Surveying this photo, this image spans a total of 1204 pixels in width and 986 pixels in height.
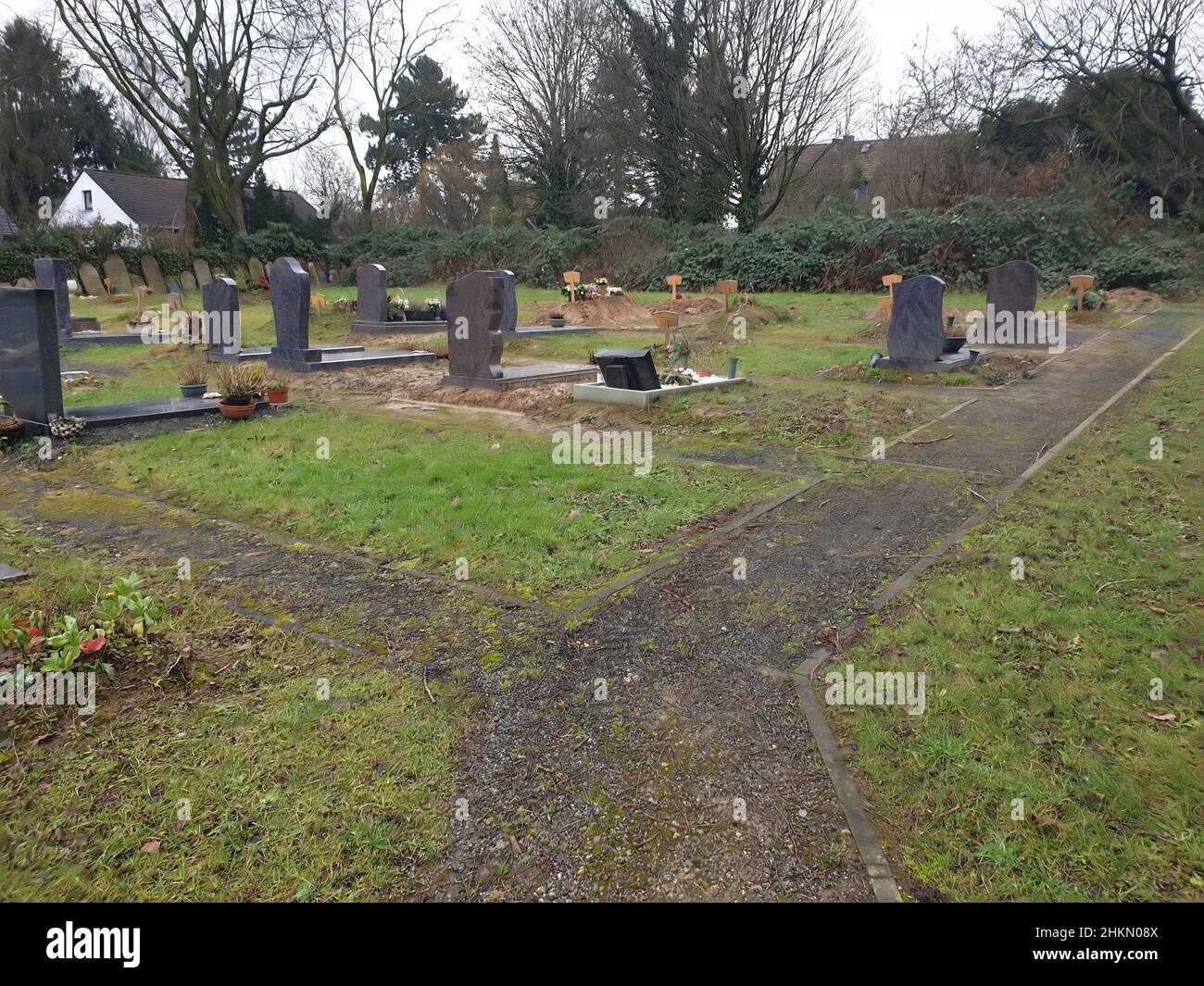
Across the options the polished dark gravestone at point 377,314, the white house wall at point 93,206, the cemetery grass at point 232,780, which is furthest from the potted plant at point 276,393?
the white house wall at point 93,206

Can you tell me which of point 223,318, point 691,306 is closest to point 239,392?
point 223,318

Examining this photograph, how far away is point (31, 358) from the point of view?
8.80m

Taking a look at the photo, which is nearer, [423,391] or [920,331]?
[423,391]

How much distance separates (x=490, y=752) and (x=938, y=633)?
2383mm

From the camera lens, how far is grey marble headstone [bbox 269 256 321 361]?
13922 millimetres

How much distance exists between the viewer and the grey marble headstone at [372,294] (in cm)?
1936

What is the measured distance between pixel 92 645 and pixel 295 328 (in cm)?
1176

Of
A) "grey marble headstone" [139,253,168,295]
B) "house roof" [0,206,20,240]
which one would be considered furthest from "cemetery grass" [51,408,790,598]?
"house roof" [0,206,20,240]

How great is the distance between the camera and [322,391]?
40.7ft

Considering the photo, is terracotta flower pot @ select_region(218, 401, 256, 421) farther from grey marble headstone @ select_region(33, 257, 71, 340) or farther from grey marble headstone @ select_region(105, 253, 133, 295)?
grey marble headstone @ select_region(105, 253, 133, 295)

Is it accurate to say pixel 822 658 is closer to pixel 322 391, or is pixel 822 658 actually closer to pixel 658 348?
pixel 322 391

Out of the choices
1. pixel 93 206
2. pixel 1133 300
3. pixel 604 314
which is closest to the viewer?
pixel 604 314

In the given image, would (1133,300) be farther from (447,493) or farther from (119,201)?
(119,201)

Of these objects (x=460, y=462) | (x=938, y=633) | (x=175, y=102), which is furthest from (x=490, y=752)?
(x=175, y=102)
